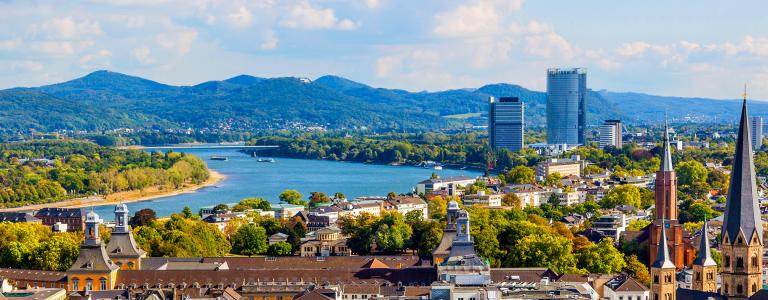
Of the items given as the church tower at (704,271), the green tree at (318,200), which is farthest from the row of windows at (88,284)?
the green tree at (318,200)

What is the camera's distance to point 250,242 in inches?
2058

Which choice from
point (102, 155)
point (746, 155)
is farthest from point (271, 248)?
point (102, 155)

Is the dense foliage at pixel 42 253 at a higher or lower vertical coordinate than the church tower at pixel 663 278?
lower

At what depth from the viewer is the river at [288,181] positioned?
8612cm

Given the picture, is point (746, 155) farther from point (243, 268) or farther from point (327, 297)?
point (243, 268)

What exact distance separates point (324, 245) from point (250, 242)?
313cm

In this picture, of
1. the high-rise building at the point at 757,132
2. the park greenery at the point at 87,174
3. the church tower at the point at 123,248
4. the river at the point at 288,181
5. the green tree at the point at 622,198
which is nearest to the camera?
the church tower at the point at 123,248

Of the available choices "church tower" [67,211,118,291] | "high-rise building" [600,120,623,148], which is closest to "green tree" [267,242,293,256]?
"church tower" [67,211,118,291]

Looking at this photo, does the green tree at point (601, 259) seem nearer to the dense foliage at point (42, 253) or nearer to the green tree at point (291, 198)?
the dense foliage at point (42, 253)

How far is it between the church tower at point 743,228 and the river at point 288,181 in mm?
48051

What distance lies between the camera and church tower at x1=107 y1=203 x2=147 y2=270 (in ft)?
133

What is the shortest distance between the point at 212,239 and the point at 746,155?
26081mm

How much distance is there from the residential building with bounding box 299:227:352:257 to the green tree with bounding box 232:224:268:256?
192 centimetres

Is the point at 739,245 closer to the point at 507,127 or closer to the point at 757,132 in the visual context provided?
the point at 757,132
